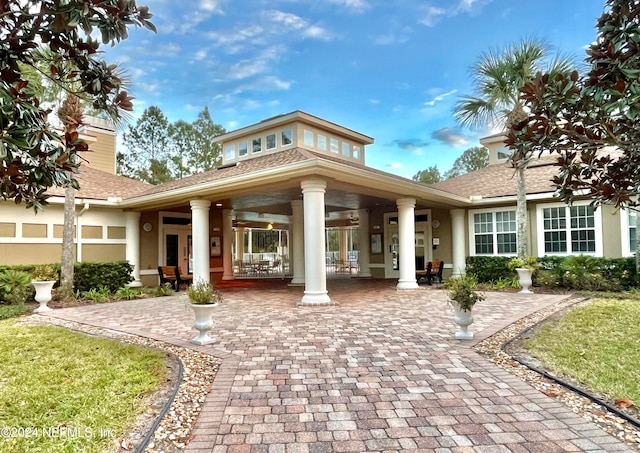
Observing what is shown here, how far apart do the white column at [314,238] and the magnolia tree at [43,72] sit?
5.94 meters

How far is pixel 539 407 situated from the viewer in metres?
3.48

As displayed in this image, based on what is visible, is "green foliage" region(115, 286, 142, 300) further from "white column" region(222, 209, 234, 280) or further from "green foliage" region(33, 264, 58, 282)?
"white column" region(222, 209, 234, 280)

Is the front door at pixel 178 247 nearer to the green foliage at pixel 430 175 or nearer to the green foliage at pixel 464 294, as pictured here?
the green foliage at pixel 464 294

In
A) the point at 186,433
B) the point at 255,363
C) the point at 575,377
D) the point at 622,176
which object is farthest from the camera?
the point at 255,363

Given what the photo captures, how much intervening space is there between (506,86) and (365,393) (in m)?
11.1

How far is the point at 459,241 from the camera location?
47.6ft

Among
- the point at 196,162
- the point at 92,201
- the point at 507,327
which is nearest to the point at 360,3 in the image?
the point at 507,327

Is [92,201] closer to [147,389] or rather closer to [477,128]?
[147,389]

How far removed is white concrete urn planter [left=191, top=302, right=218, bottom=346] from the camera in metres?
5.64

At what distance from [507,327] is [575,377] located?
248cm

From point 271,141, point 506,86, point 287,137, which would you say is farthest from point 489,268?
point 271,141

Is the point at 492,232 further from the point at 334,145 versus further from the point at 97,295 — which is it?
the point at 97,295

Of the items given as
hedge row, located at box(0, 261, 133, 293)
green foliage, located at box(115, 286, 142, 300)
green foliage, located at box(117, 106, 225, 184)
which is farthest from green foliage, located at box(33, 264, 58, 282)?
green foliage, located at box(117, 106, 225, 184)

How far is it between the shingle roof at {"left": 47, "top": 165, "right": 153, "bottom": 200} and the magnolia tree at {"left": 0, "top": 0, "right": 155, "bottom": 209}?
10.4 m
